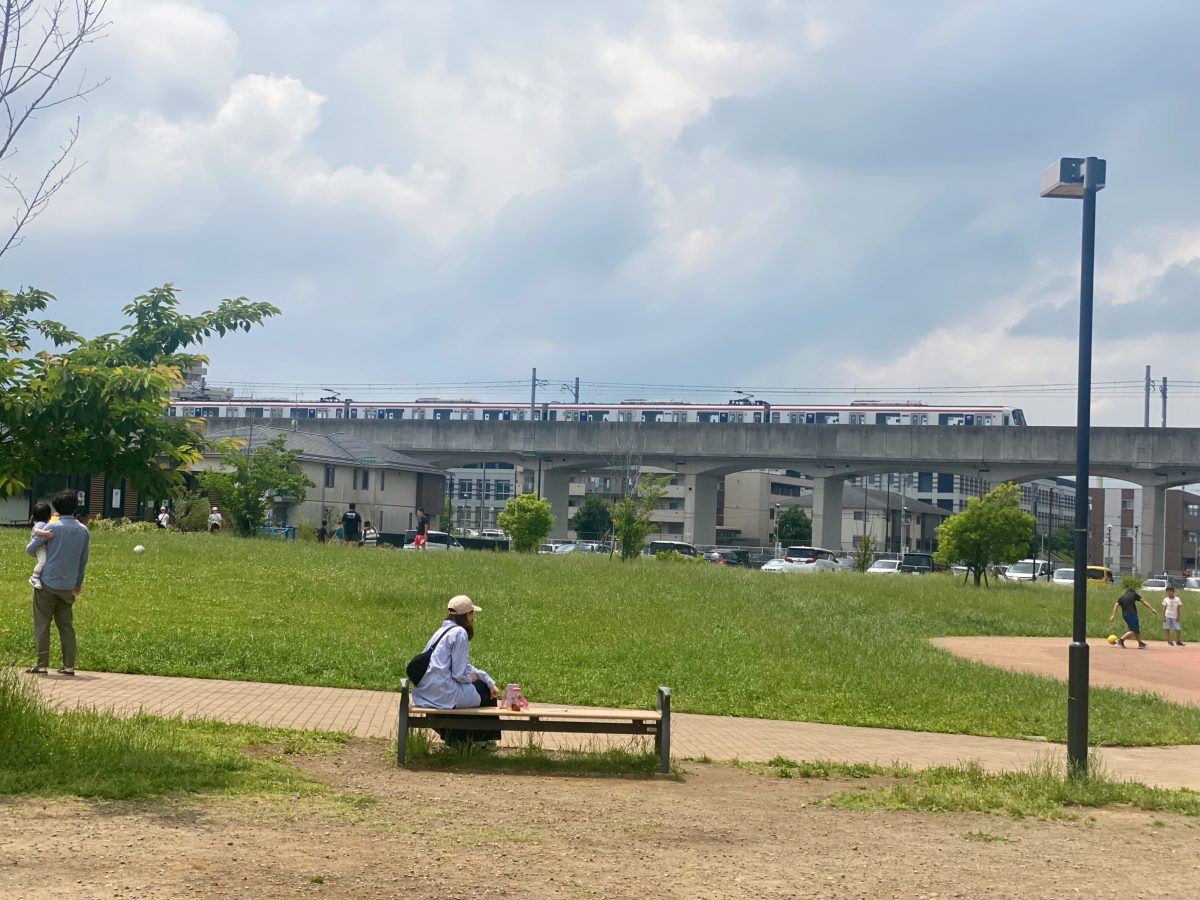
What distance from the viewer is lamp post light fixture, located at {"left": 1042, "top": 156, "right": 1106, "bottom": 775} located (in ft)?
32.0

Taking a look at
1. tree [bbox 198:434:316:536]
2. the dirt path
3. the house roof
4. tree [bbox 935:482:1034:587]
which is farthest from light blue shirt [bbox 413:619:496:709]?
the house roof

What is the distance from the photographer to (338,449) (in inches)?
2584

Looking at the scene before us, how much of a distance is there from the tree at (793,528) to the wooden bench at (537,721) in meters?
92.9

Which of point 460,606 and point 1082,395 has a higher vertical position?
point 1082,395

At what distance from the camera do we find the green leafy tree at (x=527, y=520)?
161 ft

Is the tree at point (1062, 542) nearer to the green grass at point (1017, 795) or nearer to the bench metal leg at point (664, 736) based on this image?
the green grass at point (1017, 795)

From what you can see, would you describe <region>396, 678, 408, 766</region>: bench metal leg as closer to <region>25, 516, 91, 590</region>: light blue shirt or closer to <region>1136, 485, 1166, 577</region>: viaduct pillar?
<region>25, 516, 91, 590</region>: light blue shirt

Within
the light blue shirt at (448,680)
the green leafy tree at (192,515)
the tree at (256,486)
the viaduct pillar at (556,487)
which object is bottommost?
the light blue shirt at (448,680)

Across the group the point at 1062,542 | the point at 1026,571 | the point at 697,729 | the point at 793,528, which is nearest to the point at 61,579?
the point at 697,729

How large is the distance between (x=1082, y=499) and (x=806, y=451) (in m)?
55.5

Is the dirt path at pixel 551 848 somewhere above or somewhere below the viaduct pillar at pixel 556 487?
below

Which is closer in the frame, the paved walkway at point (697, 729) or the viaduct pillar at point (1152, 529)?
the paved walkway at point (697, 729)

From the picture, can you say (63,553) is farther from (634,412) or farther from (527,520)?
(634,412)

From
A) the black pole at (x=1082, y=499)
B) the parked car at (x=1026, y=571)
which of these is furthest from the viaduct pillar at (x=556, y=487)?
the black pole at (x=1082, y=499)
